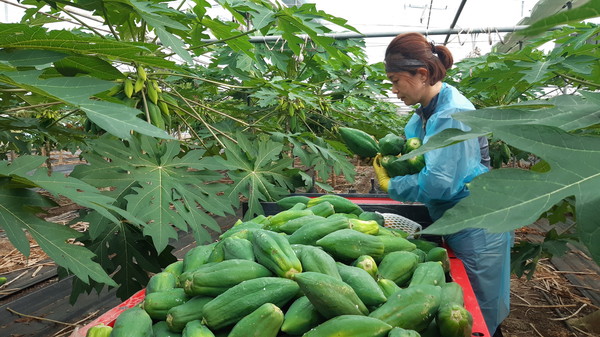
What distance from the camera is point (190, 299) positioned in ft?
3.58

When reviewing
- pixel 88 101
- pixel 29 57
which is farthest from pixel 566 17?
pixel 29 57

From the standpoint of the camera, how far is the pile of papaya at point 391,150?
196 cm

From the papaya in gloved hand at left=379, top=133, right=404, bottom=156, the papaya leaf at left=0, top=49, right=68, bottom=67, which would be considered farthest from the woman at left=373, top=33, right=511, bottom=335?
the papaya leaf at left=0, top=49, right=68, bottom=67

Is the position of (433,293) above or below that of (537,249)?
above

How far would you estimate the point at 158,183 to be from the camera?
1.85m

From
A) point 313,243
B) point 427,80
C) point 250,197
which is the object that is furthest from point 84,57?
point 427,80

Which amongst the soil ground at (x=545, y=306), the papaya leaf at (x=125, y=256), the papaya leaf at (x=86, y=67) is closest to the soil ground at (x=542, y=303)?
the soil ground at (x=545, y=306)

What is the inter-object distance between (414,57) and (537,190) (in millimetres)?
1587

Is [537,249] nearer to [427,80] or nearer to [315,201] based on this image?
[427,80]

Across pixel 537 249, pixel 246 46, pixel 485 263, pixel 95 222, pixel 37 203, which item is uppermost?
pixel 246 46

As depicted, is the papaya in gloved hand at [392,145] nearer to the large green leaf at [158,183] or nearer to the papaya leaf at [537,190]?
the large green leaf at [158,183]

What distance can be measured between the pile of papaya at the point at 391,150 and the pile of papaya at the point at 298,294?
0.69 meters

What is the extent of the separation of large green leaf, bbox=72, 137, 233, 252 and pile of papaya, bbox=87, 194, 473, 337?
1.42 feet

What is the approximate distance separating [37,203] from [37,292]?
2683mm
